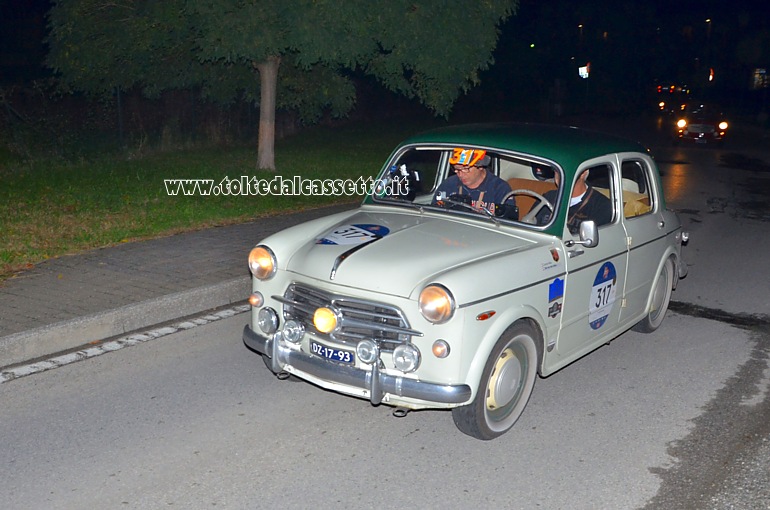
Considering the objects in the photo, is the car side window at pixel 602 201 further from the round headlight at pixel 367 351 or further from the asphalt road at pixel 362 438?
the round headlight at pixel 367 351

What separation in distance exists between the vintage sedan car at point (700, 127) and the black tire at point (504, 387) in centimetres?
2620

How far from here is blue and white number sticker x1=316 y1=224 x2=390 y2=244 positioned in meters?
5.48

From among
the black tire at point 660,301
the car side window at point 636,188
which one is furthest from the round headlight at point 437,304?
the black tire at point 660,301

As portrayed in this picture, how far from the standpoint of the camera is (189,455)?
16.0ft

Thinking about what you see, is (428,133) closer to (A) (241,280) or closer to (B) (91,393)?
(A) (241,280)

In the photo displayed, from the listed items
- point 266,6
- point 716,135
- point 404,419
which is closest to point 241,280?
point 404,419

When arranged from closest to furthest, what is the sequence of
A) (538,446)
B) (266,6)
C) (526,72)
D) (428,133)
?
(538,446), (428,133), (266,6), (526,72)

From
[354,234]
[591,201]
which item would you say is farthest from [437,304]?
[591,201]

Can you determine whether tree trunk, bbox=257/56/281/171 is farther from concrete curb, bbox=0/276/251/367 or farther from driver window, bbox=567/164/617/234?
driver window, bbox=567/164/617/234

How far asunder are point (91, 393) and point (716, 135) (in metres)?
27.7

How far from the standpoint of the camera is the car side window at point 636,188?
6879mm

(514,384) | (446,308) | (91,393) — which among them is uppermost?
(446,308)

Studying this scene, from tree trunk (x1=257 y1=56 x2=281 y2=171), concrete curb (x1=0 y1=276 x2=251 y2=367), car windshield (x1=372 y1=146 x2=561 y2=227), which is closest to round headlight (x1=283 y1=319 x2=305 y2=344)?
car windshield (x1=372 y1=146 x2=561 y2=227)

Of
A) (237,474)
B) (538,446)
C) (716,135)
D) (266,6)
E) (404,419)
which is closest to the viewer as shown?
(237,474)
